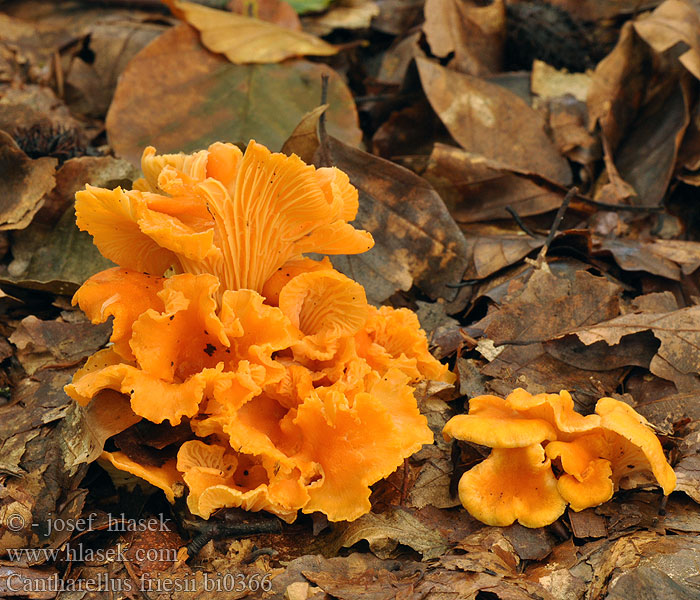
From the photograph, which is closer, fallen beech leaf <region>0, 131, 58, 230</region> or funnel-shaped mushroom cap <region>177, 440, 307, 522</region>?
funnel-shaped mushroom cap <region>177, 440, 307, 522</region>

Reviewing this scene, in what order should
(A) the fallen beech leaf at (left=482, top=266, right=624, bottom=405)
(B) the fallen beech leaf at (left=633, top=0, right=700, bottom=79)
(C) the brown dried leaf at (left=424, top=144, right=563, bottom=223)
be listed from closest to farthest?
(A) the fallen beech leaf at (left=482, top=266, right=624, bottom=405), (C) the brown dried leaf at (left=424, top=144, right=563, bottom=223), (B) the fallen beech leaf at (left=633, top=0, right=700, bottom=79)

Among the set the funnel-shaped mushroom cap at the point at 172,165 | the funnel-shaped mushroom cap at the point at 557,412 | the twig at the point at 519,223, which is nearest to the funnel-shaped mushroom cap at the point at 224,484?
the funnel-shaped mushroom cap at the point at 557,412

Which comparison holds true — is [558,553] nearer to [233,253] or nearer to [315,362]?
[315,362]

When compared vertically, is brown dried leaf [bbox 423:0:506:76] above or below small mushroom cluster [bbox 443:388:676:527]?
above

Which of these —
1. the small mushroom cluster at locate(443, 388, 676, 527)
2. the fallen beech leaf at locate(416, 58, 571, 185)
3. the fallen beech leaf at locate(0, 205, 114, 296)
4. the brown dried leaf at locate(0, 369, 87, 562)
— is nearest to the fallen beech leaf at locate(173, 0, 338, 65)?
the fallen beech leaf at locate(416, 58, 571, 185)

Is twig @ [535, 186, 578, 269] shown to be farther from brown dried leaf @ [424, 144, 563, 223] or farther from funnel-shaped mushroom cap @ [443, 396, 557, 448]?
funnel-shaped mushroom cap @ [443, 396, 557, 448]

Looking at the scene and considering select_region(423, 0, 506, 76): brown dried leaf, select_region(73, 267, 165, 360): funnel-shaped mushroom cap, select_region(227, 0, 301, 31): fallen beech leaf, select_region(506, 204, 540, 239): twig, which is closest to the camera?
select_region(73, 267, 165, 360): funnel-shaped mushroom cap
